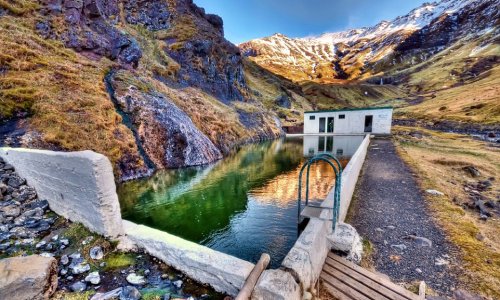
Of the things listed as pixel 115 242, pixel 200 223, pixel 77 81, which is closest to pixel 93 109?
pixel 77 81

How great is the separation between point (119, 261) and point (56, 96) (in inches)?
646

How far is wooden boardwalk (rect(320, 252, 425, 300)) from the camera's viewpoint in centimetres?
484

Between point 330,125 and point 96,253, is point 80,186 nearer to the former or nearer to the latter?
point 96,253

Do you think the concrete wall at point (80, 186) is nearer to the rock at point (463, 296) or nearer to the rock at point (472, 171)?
the rock at point (463, 296)

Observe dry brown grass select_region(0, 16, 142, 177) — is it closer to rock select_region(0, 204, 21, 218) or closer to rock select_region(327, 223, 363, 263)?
rock select_region(0, 204, 21, 218)

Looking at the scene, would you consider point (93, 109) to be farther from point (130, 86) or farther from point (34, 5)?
point (34, 5)

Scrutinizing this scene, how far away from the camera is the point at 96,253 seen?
240 inches

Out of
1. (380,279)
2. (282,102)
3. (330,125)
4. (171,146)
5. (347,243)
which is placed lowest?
(380,279)

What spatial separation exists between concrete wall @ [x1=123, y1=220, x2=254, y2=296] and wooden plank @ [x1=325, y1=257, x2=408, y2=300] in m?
2.37

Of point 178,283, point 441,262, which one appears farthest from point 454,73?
point 178,283

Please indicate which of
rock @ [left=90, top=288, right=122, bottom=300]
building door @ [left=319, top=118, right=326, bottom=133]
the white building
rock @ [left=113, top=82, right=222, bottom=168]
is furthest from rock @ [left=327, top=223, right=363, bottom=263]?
building door @ [left=319, top=118, right=326, bottom=133]

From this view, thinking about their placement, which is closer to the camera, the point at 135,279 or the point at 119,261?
the point at 135,279

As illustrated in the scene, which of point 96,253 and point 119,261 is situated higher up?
point 96,253

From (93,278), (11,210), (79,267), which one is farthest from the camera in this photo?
(11,210)
